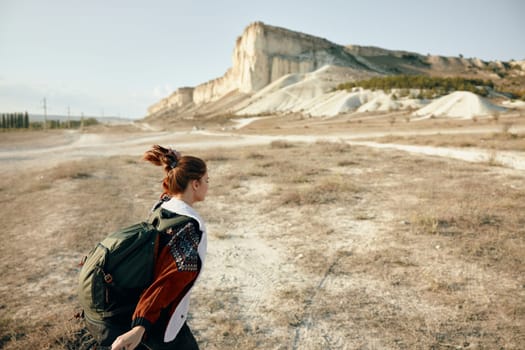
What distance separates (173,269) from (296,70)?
294 ft

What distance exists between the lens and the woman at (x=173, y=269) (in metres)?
1.54

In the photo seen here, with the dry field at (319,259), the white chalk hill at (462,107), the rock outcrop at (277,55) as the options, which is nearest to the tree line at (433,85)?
the white chalk hill at (462,107)

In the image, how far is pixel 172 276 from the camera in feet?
5.23

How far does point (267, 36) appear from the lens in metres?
88.4

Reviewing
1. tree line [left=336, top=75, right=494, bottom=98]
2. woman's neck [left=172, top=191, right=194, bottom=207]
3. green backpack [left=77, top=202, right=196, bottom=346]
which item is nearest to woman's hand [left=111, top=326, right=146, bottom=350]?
green backpack [left=77, top=202, right=196, bottom=346]

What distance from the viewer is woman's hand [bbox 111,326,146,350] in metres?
1.49

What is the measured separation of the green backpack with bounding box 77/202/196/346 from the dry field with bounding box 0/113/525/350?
5.18 feet

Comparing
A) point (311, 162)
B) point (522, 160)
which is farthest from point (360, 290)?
point (522, 160)

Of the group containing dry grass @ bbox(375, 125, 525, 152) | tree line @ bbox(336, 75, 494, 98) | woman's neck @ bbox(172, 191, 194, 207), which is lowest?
woman's neck @ bbox(172, 191, 194, 207)

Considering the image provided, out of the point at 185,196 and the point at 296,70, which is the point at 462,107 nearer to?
the point at 185,196

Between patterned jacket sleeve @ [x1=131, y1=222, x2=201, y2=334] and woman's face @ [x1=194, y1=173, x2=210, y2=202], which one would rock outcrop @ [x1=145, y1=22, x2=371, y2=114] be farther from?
patterned jacket sleeve @ [x1=131, y1=222, x2=201, y2=334]

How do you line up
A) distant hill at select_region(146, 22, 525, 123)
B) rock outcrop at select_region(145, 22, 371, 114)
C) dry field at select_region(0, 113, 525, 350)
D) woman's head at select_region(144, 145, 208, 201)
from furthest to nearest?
1. rock outcrop at select_region(145, 22, 371, 114)
2. distant hill at select_region(146, 22, 525, 123)
3. dry field at select_region(0, 113, 525, 350)
4. woman's head at select_region(144, 145, 208, 201)

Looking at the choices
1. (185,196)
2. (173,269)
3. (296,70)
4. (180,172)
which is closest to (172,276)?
(173,269)

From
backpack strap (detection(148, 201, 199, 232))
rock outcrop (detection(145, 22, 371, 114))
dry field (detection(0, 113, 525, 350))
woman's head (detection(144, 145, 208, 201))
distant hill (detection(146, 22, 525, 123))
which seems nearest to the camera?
backpack strap (detection(148, 201, 199, 232))
